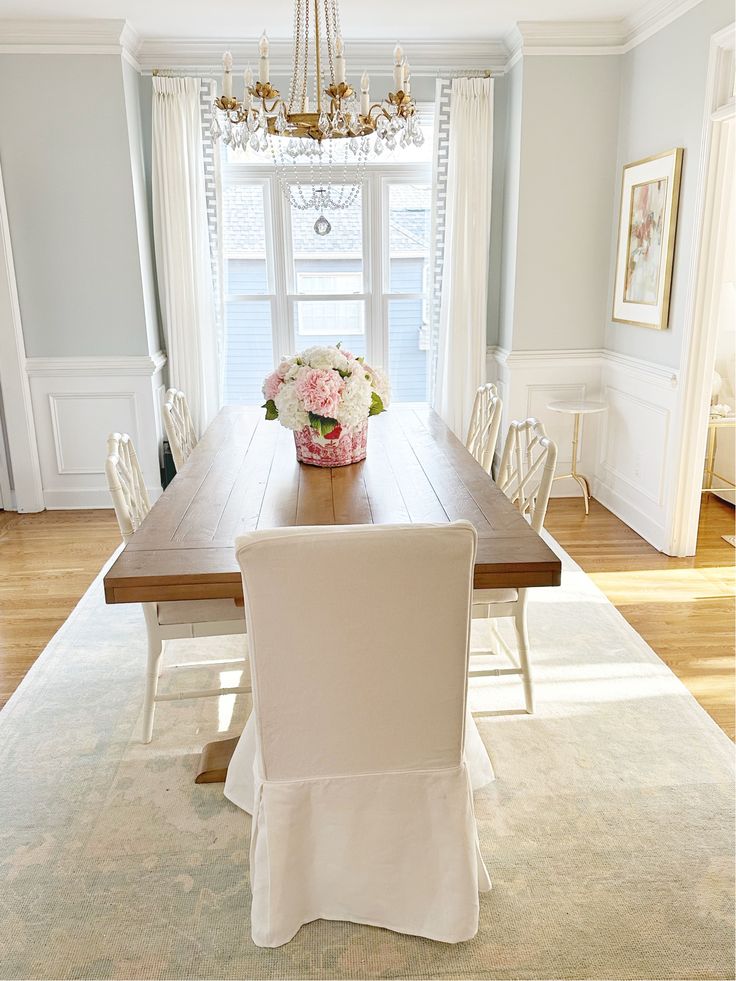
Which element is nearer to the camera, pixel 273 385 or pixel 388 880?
pixel 388 880

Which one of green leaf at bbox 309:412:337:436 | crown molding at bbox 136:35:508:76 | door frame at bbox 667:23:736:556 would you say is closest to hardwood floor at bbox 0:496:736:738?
door frame at bbox 667:23:736:556

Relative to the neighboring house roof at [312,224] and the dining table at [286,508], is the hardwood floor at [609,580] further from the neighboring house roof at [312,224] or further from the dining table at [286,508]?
the neighboring house roof at [312,224]

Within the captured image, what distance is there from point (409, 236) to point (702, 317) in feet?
6.55

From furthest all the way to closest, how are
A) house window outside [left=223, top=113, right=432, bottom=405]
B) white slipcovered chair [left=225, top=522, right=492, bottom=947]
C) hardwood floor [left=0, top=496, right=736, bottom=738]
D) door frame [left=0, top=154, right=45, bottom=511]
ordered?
house window outside [left=223, top=113, right=432, bottom=405] → door frame [left=0, top=154, right=45, bottom=511] → hardwood floor [left=0, top=496, right=736, bottom=738] → white slipcovered chair [left=225, top=522, right=492, bottom=947]

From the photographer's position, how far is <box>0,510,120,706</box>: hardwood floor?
10.1 feet

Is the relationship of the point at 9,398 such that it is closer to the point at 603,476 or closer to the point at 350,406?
the point at 350,406

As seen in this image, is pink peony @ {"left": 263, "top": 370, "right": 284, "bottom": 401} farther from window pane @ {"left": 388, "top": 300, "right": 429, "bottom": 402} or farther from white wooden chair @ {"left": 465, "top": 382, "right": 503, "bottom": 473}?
window pane @ {"left": 388, "top": 300, "right": 429, "bottom": 402}

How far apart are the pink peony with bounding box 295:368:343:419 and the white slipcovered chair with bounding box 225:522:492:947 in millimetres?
1149

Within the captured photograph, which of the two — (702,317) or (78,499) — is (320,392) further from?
(78,499)

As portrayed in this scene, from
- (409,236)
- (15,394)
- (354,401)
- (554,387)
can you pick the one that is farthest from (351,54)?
(354,401)

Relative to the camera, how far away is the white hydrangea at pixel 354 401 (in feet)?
8.30

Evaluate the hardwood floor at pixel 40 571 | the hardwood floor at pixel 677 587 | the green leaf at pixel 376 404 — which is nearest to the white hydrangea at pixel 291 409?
the green leaf at pixel 376 404

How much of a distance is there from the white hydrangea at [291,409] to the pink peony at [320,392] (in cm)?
3

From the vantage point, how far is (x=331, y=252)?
16.0 feet
